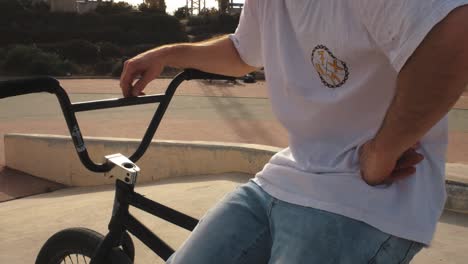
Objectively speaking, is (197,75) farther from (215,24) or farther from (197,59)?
(215,24)

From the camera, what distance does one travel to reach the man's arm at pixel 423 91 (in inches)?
41.8

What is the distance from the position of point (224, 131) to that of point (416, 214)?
727 cm

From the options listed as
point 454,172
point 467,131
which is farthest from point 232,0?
point 454,172

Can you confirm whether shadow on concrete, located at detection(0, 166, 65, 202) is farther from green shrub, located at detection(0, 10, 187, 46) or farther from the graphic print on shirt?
green shrub, located at detection(0, 10, 187, 46)

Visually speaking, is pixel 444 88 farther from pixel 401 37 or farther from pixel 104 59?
pixel 104 59

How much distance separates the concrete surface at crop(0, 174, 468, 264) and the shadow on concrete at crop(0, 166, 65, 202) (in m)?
0.36

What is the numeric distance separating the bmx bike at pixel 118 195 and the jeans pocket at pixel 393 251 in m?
0.60

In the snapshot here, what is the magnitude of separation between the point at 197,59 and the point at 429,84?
3.28 feet

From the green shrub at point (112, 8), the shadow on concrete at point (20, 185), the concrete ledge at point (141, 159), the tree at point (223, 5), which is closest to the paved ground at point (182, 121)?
the shadow on concrete at point (20, 185)

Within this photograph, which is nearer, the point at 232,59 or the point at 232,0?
the point at 232,59

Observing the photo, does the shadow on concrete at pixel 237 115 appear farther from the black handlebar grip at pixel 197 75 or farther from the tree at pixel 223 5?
the tree at pixel 223 5

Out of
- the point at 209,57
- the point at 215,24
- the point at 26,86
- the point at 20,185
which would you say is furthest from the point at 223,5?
the point at 26,86

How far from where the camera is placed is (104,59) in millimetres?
26391

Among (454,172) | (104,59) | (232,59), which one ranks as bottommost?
(104,59)
